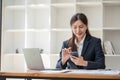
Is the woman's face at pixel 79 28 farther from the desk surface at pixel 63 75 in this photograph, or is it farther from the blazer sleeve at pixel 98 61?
the desk surface at pixel 63 75

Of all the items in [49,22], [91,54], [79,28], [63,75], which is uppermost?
[49,22]

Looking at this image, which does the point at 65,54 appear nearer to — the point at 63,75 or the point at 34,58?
the point at 34,58

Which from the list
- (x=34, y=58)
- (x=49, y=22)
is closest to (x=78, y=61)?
(x=34, y=58)

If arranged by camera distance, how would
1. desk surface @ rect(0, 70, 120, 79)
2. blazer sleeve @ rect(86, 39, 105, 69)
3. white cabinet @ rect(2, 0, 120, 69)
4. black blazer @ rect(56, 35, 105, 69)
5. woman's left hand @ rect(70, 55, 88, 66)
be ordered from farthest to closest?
white cabinet @ rect(2, 0, 120, 69) < black blazer @ rect(56, 35, 105, 69) < blazer sleeve @ rect(86, 39, 105, 69) < woman's left hand @ rect(70, 55, 88, 66) < desk surface @ rect(0, 70, 120, 79)

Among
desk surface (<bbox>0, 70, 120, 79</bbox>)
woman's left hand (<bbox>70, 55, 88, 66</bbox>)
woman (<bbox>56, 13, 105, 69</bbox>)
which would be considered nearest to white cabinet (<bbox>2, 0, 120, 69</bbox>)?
woman (<bbox>56, 13, 105, 69</bbox>)

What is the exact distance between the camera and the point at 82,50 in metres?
2.78

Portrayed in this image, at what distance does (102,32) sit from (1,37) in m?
1.58

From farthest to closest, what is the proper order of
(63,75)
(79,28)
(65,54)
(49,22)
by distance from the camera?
(49,22) < (79,28) < (65,54) < (63,75)

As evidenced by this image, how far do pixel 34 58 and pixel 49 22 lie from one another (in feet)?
5.41

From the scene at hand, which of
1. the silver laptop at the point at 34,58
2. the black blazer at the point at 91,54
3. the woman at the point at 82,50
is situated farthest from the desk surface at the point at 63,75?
the black blazer at the point at 91,54

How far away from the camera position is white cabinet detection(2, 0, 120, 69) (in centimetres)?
406

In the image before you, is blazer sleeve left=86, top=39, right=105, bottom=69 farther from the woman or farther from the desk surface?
the desk surface

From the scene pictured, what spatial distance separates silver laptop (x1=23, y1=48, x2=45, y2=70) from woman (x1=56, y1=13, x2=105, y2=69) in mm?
255

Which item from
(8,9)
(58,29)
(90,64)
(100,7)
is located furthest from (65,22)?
(90,64)
